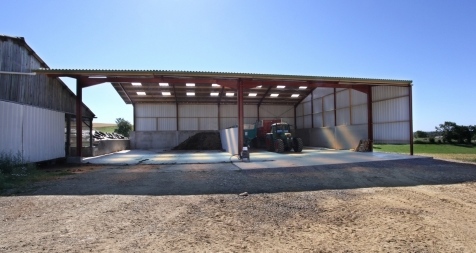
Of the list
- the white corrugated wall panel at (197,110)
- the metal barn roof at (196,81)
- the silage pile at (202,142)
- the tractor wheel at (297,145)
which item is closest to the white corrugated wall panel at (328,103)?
the metal barn roof at (196,81)

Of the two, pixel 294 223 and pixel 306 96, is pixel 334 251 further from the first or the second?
pixel 306 96

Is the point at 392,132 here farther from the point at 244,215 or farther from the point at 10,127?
the point at 10,127

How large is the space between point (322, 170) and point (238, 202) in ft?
20.7

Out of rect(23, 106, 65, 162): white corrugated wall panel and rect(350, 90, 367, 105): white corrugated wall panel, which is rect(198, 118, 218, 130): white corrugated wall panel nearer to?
rect(350, 90, 367, 105): white corrugated wall panel

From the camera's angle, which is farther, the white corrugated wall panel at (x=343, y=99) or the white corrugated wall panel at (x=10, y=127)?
the white corrugated wall panel at (x=343, y=99)

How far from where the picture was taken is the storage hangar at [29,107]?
1296 centimetres

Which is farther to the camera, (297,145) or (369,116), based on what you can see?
(297,145)

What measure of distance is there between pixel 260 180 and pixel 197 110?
25242 mm

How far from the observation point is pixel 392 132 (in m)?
21.3

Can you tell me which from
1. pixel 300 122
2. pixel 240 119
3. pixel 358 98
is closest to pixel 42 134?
pixel 240 119

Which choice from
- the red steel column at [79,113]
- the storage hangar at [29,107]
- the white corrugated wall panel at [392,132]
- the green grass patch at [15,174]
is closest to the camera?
the green grass patch at [15,174]

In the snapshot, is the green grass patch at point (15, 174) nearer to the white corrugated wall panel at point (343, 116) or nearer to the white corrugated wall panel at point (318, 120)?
the white corrugated wall panel at point (343, 116)

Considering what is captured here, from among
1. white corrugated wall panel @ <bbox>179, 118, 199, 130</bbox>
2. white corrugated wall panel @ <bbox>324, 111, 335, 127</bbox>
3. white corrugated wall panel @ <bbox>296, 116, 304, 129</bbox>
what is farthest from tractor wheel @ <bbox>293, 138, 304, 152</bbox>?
white corrugated wall panel @ <bbox>179, 118, 199, 130</bbox>

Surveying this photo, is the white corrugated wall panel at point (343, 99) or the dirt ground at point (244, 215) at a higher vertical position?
the white corrugated wall panel at point (343, 99)
